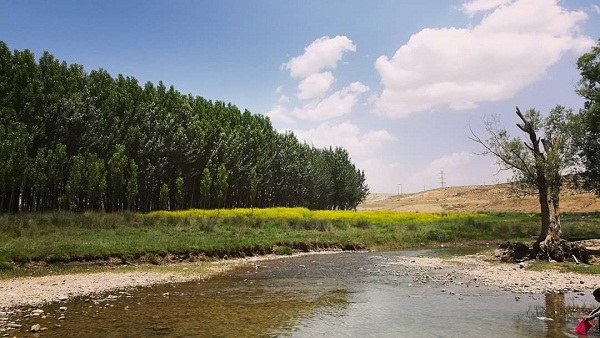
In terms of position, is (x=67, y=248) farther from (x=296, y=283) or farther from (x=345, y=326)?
(x=345, y=326)

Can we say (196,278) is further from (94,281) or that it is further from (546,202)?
(546,202)

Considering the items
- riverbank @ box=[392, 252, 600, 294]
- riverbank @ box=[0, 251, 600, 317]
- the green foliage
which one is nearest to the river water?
riverbank @ box=[392, 252, 600, 294]

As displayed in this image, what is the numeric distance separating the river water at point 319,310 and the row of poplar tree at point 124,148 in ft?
118

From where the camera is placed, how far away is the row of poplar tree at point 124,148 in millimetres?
50781

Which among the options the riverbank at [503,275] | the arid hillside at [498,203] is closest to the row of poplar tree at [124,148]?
the riverbank at [503,275]

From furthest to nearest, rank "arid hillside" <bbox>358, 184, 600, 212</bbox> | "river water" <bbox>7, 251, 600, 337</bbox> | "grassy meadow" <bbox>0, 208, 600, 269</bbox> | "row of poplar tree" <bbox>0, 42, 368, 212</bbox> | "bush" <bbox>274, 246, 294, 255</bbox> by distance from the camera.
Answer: "arid hillside" <bbox>358, 184, 600, 212</bbox> → "row of poplar tree" <bbox>0, 42, 368, 212</bbox> → "bush" <bbox>274, 246, 294, 255</bbox> → "grassy meadow" <bbox>0, 208, 600, 269</bbox> → "river water" <bbox>7, 251, 600, 337</bbox>

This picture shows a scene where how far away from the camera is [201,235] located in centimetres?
3950

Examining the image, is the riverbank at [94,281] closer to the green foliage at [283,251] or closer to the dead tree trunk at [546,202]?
the green foliage at [283,251]

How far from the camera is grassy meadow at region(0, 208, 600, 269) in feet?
96.0

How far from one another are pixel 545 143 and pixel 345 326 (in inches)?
1107

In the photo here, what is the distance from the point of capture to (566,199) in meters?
119

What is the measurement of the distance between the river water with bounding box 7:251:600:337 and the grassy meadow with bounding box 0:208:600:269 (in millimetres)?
9969

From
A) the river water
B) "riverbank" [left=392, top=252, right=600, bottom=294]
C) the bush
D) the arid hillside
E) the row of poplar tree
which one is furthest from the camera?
the arid hillside

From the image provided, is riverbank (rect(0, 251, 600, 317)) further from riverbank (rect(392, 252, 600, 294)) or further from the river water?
the river water
